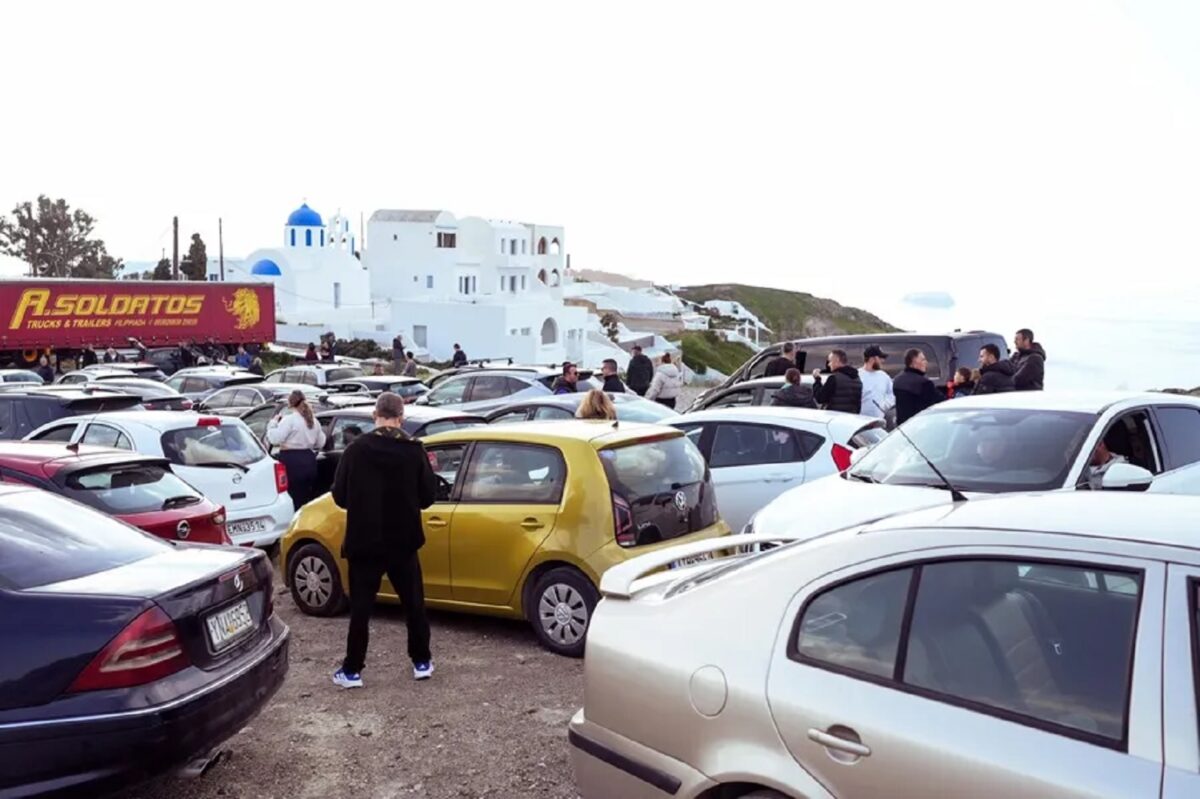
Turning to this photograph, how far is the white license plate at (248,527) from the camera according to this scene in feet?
34.8

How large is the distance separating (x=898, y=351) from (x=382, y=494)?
12.8 metres

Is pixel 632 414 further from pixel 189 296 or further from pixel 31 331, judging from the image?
pixel 189 296

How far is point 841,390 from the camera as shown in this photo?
13219mm

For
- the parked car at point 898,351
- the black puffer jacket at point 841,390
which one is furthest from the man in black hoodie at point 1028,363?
the parked car at point 898,351

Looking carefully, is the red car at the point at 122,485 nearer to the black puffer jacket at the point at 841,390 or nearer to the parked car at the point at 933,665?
the parked car at the point at 933,665

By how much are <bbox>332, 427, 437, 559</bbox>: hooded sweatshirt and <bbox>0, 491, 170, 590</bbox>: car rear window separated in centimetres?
122

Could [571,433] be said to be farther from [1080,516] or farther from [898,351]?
[898,351]

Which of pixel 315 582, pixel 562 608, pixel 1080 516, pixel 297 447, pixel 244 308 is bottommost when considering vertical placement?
pixel 315 582

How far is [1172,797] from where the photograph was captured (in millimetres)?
2609

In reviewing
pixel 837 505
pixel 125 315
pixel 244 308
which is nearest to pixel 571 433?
pixel 837 505

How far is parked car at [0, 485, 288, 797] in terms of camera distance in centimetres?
443

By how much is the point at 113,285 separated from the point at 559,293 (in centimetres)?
4274

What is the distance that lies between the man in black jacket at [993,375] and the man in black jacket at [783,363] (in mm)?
3897

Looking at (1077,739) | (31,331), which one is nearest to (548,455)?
(1077,739)
